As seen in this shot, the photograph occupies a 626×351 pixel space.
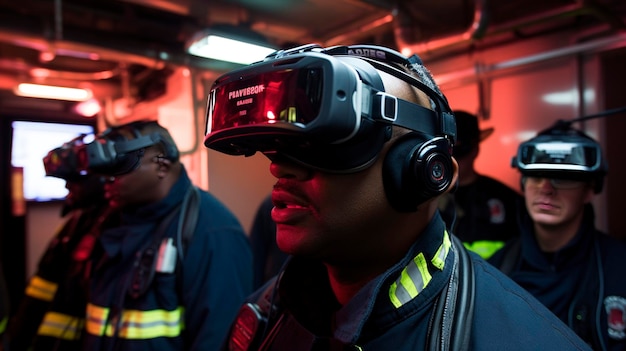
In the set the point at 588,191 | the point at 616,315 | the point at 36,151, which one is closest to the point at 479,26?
the point at 588,191

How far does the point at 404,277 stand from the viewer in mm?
937

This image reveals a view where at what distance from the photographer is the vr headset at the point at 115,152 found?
5.75ft

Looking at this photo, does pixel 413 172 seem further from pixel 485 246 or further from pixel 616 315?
pixel 485 246

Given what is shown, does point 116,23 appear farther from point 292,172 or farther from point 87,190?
point 292,172

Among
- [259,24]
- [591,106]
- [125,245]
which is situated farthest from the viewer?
[259,24]

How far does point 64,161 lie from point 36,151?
367 cm

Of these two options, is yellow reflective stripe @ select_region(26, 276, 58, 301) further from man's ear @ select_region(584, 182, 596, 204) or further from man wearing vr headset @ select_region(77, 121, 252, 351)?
man's ear @ select_region(584, 182, 596, 204)

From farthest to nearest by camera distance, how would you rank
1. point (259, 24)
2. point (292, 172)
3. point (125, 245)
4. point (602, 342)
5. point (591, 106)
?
point (259, 24) → point (591, 106) → point (125, 245) → point (602, 342) → point (292, 172)

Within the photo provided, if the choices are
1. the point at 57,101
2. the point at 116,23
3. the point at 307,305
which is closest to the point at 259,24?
the point at 116,23

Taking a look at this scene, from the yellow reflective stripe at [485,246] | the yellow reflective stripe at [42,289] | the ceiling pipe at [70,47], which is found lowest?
the yellow reflective stripe at [42,289]

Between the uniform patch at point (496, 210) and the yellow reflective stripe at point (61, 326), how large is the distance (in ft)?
7.82

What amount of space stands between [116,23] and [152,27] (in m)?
0.43

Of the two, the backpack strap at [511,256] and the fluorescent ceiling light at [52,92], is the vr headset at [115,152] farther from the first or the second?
the fluorescent ceiling light at [52,92]

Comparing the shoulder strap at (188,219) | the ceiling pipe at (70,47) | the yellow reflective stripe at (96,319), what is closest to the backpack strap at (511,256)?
the shoulder strap at (188,219)
